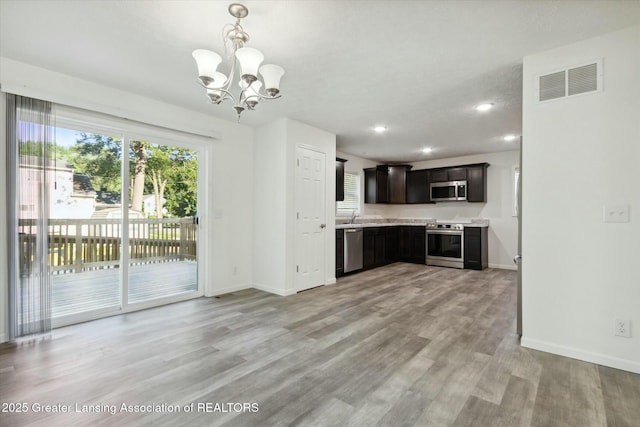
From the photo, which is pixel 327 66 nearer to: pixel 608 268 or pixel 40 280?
pixel 608 268

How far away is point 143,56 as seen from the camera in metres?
2.52

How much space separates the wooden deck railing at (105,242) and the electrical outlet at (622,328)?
4408 millimetres

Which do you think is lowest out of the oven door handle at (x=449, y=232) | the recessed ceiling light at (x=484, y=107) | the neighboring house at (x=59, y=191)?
the oven door handle at (x=449, y=232)

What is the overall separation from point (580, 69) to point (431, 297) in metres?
2.91

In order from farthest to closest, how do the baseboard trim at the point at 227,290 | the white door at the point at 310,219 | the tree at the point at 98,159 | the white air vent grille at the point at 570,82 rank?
the white door at the point at 310,219, the baseboard trim at the point at 227,290, the tree at the point at 98,159, the white air vent grille at the point at 570,82

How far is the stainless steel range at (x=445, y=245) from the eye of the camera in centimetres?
614

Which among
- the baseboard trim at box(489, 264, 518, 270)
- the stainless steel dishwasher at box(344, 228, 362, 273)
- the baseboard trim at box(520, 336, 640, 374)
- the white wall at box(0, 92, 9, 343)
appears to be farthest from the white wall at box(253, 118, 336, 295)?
the baseboard trim at box(489, 264, 518, 270)

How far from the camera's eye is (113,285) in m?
3.41

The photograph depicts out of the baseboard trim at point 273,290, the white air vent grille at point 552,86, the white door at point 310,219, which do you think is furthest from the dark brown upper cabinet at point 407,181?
the white air vent grille at point 552,86

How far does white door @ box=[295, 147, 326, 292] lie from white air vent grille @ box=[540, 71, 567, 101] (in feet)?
9.45

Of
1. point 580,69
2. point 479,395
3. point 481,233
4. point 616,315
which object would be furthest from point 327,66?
point 481,233

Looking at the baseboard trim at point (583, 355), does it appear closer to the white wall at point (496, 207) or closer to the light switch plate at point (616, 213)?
the light switch plate at point (616, 213)

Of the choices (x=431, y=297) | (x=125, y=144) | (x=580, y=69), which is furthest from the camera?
(x=431, y=297)

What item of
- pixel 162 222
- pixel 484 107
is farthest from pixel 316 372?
pixel 484 107
